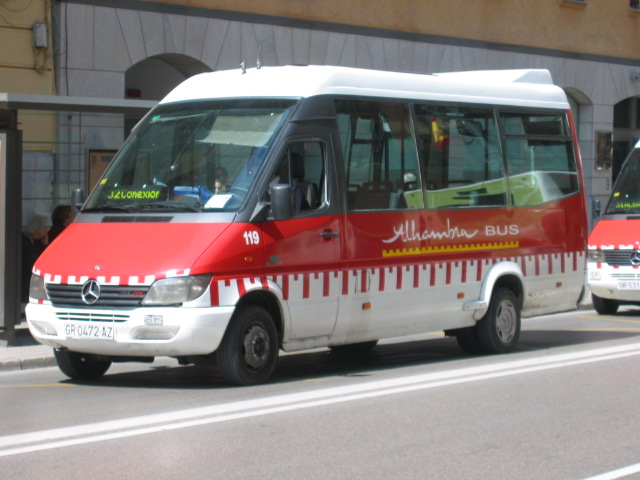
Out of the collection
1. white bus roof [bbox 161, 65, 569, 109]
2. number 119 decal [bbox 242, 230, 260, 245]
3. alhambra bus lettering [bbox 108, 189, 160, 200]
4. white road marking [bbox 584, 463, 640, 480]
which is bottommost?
white road marking [bbox 584, 463, 640, 480]

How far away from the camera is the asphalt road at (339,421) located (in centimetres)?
705

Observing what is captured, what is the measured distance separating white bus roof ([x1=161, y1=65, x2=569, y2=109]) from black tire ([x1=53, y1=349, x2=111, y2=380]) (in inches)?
95.2

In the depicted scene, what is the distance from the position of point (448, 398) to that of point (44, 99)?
6074 millimetres

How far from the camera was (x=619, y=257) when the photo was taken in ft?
56.5

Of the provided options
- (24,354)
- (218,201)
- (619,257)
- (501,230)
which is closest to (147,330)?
(218,201)

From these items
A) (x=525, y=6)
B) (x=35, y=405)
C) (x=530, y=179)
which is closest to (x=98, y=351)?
(x=35, y=405)

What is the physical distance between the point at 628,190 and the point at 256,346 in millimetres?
9620

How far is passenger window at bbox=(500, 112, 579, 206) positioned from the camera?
43.2 ft

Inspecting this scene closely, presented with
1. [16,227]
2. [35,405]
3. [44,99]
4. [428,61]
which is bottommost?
[35,405]

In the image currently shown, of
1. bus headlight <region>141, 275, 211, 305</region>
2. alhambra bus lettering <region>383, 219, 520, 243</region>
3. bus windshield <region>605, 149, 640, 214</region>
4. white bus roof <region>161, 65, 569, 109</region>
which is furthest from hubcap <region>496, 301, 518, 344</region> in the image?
bus windshield <region>605, 149, 640, 214</region>

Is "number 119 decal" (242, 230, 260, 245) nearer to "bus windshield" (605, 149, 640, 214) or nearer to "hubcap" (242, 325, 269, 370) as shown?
"hubcap" (242, 325, 269, 370)

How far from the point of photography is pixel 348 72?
11.1 metres

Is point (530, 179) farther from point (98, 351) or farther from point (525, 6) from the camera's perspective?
point (525, 6)

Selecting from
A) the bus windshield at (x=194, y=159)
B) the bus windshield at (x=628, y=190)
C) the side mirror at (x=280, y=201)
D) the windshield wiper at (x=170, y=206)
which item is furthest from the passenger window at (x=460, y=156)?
the bus windshield at (x=628, y=190)
